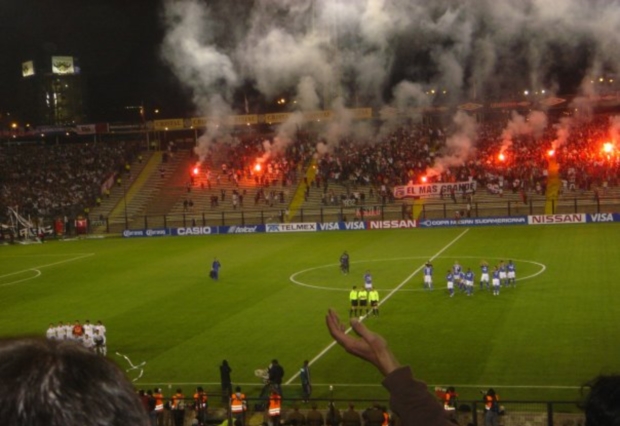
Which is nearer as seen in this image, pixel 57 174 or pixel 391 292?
pixel 391 292

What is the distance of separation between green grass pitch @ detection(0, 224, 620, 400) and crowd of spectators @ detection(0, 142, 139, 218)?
14.5 metres

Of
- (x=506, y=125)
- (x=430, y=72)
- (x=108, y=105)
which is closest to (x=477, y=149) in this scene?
(x=506, y=125)

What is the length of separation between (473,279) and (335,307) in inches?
213

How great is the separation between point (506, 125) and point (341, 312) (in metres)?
44.0

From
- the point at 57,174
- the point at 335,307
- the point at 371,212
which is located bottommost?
the point at 335,307

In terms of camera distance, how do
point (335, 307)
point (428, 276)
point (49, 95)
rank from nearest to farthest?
1. point (335, 307)
2. point (428, 276)
3. point (49, 95)

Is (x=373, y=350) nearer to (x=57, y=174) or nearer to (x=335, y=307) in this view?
(x=335, y=307)

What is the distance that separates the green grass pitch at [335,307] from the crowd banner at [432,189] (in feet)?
29.0

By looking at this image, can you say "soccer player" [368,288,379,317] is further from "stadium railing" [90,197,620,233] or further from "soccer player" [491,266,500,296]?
"stadium railing" [90,197,620,233]

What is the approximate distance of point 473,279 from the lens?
100 feet

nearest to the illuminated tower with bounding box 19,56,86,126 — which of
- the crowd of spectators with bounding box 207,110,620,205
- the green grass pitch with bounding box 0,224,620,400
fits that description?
the crowd of spectators with bounding box 207,110,620,205

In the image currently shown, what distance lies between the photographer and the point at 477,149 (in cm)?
6488

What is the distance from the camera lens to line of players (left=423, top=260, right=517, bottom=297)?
98.0 ft

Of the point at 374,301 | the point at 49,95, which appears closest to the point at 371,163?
the point at 374,301
